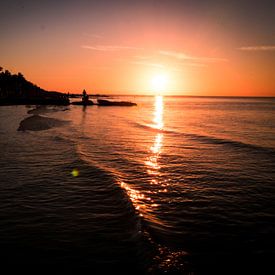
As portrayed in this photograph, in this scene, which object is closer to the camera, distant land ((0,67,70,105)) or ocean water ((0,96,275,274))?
ocean water ((0,96,275,274))

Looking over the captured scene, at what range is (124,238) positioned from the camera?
7344 millimetres

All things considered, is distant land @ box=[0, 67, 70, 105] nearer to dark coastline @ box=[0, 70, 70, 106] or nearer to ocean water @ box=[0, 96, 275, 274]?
dark coastline @ box=[0, 70, 70, 106]

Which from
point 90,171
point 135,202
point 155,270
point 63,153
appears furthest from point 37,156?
point 155,270

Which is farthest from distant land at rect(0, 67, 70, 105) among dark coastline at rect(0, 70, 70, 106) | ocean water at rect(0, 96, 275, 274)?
ocean water at rect(0, 96, 275, 274)

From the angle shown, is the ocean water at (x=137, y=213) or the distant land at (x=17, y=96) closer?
the ocean water at (x=137, y=213)

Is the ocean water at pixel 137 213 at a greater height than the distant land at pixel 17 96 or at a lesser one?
lesser

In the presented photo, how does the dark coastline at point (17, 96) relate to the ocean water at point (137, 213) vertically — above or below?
above

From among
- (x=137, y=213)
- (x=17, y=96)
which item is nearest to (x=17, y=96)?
(x=17, y=96)

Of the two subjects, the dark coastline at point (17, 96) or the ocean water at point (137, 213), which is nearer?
the ocean water at point (137, 213)

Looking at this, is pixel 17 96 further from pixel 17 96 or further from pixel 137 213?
pixel 137 213

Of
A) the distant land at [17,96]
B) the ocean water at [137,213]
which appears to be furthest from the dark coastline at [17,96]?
the ocean water at [137,213]

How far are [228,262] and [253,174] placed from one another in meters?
9.08

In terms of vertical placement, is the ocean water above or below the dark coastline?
below

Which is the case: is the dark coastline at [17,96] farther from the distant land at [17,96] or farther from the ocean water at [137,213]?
the ocean water at [137,213]
